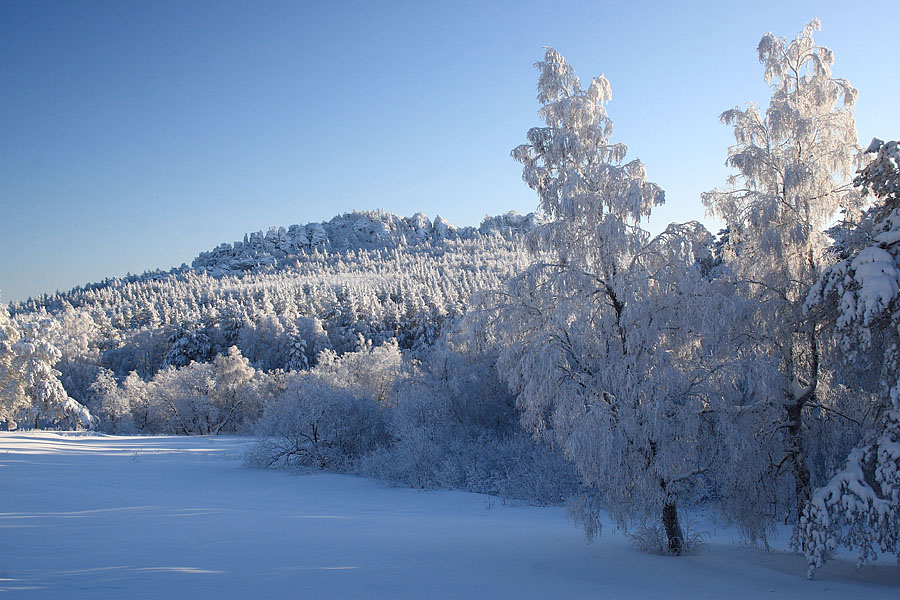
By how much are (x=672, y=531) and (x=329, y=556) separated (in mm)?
5059

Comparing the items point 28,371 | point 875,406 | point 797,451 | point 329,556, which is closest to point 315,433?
point 329,556

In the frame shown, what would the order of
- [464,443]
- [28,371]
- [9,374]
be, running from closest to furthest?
[464,443] < [9,374] < [28,371]

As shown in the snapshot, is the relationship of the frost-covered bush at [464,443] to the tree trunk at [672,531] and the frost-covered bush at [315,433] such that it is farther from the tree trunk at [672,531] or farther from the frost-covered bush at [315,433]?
the tree trunk at [672,531]

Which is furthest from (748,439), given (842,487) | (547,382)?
(547,382)

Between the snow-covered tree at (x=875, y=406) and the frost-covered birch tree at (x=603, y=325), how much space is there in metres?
1.55

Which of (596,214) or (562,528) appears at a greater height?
(596,214)

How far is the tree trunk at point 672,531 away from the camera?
8.00 metres

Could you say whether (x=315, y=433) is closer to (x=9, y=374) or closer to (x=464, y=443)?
(x=464, y=443)

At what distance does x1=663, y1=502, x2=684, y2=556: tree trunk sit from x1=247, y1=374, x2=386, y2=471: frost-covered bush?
44.2 ft

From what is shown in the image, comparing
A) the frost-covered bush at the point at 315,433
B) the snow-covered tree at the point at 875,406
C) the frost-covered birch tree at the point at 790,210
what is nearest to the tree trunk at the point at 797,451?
the frost-covered birch tree at the point at 790,210

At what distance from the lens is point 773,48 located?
34.8 feet

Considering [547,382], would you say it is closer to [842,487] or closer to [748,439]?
[748,439]

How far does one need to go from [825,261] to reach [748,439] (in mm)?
4107

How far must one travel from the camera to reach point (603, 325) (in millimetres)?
8031
